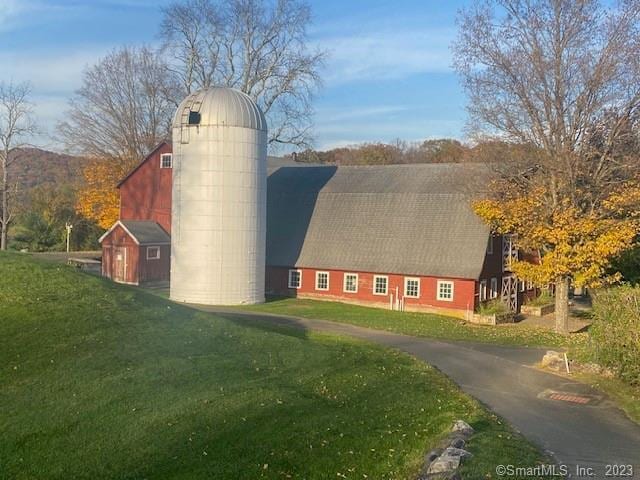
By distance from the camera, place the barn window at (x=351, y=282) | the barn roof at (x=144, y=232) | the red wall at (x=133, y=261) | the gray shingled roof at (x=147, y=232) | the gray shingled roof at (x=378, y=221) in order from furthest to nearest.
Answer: the gray shingled roof at (x=147, y=232)
the barn roof at (x=144, y=232)
the red wall at (x=133, y=261)
the barn window at (x=351, y=282)
the gray shingled roof at (x=378, y=221)

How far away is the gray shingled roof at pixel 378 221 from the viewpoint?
3384cm

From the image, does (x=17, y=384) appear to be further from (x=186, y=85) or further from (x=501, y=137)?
(x=186, y=85)

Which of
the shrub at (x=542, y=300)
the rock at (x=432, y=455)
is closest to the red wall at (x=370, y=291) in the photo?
the shrub at (x=542, y=300)

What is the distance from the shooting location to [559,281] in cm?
2873

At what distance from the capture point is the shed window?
33.2 m

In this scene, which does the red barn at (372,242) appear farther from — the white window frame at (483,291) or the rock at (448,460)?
the rock at (448,460)

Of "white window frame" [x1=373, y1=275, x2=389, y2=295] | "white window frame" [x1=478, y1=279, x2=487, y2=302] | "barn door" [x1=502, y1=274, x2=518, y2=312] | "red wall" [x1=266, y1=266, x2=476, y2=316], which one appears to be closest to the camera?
"red wall" [x1=266, y1=266, x2=476, y2=316]

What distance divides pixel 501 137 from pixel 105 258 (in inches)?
996

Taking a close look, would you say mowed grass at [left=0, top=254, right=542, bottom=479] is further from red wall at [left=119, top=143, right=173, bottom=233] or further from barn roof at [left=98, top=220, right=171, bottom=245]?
red wall at [left=119, top=143, right=173, bottom=233]

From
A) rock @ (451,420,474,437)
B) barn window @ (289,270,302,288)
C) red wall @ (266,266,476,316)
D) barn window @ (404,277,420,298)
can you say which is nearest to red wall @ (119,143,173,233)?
red wall @ (266,266,476,316)

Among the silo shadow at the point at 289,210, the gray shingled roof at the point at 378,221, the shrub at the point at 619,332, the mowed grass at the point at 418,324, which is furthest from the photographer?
the silo shadow at the point at 289,210

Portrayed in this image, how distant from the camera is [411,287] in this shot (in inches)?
1350

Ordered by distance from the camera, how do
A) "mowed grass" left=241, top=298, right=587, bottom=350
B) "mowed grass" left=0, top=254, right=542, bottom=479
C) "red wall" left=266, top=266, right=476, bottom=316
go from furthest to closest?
"red wall" left=266, top=266, right=476, bottom=316, "mowed grass" left=241, top=298, right=587, bottom=350, "mowed grass" left=0, top=254, right=542, bottom=479

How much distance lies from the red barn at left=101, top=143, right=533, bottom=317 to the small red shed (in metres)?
0.06
